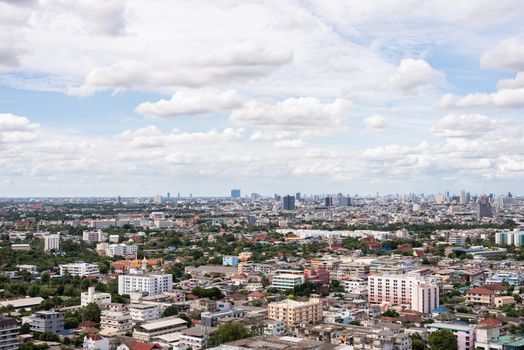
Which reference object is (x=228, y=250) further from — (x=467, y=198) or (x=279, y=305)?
(x=467, y=198)

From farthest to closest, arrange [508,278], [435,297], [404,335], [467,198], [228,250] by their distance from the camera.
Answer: [467,198]
[228,250]
[508,278]
[435,297]
[404,335]

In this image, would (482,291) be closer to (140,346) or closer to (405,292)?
(405,292)

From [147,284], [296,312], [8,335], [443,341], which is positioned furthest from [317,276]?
[8,335]

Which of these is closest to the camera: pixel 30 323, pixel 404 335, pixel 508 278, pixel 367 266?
pixel 404 335

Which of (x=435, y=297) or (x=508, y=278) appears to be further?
(x=508, y=278)

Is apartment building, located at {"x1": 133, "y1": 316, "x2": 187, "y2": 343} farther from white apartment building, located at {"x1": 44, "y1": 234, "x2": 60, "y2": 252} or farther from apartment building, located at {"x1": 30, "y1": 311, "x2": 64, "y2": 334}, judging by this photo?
white apartment building, located at {"x1": 44, "y1": 234, "x2": 60, "y2": 252}

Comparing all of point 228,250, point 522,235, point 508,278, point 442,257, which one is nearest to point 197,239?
point 228,250

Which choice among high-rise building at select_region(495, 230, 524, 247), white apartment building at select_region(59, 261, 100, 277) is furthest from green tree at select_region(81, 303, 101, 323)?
high-rise building at select_region(495, 230, 524, 247)
